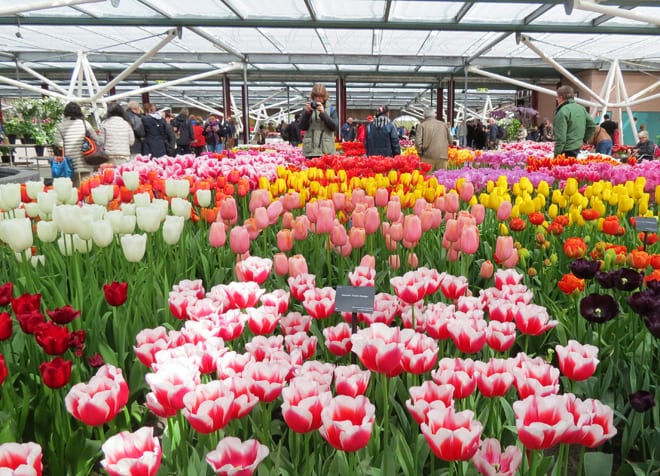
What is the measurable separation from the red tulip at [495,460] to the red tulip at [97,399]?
617 millimetres

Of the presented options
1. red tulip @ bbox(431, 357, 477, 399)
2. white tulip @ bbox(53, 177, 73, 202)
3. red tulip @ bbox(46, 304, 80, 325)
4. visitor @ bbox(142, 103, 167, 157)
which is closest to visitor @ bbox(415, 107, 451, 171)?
visitor @ bbox(142, 103, 167, 157)

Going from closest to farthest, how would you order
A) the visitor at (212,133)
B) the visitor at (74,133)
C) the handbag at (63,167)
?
the visitor at (74,133)
the handbag at (63,167)
the visitor at (212,133)

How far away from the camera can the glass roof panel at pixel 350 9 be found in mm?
9734

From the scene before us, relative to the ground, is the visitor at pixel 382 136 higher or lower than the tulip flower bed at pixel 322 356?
higher

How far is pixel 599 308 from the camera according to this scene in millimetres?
1461

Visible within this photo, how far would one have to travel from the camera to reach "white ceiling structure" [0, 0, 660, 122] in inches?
390

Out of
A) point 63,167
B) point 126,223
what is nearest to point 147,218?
point 126,223

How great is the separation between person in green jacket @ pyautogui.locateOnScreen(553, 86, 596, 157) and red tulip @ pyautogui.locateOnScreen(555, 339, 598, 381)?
556 centimetres

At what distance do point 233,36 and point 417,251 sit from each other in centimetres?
1246

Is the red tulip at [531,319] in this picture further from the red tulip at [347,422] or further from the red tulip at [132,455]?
the red tulip at [132,455]

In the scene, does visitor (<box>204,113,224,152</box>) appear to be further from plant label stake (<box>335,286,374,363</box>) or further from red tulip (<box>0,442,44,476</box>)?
red tulip (<box>0,442,44,476</box>)

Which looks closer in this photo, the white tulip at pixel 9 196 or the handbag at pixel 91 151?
the white tulip at pixel 9 196

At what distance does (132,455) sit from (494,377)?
24.6 inches

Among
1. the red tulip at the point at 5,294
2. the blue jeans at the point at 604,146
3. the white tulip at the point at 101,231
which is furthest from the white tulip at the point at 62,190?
the blue jeans at the point at 604,146
